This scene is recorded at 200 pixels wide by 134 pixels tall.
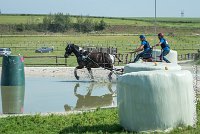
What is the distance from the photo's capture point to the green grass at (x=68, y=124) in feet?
33.7

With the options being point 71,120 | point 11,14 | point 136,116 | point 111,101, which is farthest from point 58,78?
point 11,14

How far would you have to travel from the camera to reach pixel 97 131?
1013 centimetres

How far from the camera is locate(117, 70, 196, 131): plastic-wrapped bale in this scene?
9.47 metres

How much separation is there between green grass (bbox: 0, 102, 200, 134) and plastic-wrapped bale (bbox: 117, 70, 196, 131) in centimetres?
30

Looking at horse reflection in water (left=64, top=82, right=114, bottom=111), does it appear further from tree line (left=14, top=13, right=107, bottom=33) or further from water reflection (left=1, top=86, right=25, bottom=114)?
tree line (left=14, top=13, right=107, bottom=33)

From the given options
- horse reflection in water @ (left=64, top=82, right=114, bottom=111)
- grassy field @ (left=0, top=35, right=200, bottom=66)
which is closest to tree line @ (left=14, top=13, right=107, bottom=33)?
grassy field @ (left=0, top=35, right=200, bottom=66)

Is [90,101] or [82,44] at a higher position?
[82,44]

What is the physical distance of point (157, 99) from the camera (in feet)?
31.0

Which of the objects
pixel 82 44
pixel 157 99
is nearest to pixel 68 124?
pixel 157 99

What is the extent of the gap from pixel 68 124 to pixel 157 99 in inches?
100

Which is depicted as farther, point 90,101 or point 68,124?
point 90,101

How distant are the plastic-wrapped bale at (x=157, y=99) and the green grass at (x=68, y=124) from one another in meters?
0.30

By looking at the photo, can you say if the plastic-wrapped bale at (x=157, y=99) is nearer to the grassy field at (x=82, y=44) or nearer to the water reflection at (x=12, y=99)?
the water reflection at (x=12, y=99)

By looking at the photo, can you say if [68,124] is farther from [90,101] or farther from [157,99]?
[90,101]
